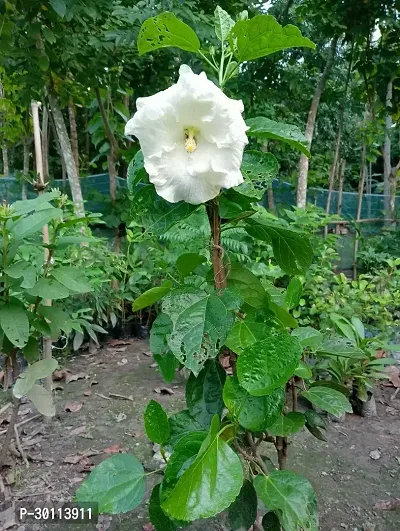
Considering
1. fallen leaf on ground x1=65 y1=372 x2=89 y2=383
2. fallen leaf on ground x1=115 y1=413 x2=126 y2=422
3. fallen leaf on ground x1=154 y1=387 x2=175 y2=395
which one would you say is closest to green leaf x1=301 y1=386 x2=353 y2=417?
fallen leaf on ground x1=115 y1=413 x2=126 y2=422

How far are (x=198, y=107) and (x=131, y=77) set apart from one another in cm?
329

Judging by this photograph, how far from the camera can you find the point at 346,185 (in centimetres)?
906

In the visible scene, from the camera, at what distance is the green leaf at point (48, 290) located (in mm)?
1439

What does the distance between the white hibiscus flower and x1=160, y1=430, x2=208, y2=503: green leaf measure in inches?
16.8

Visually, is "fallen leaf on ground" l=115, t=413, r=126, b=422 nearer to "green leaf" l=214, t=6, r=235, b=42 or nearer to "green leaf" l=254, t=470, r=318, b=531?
"green leaf" l=254, t=470, r=318, b=531

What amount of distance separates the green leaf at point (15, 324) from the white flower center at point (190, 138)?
0.92 metres

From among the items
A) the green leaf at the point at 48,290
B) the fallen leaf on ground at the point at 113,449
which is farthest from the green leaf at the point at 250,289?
the fallen leaf on ground at the point at 113,449

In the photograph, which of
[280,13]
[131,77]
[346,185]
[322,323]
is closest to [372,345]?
[322,323]

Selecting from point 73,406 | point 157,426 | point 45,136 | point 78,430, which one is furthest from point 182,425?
point 45,136

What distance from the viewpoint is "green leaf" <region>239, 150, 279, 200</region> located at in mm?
792

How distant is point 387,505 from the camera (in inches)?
63.4

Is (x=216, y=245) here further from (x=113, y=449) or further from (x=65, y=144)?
(x=65, y=144)

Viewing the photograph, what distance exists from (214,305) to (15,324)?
84 centimetres

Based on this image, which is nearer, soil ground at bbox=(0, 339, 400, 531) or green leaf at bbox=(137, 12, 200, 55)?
green leaf at bbox=(137, 12, 200, 55)
